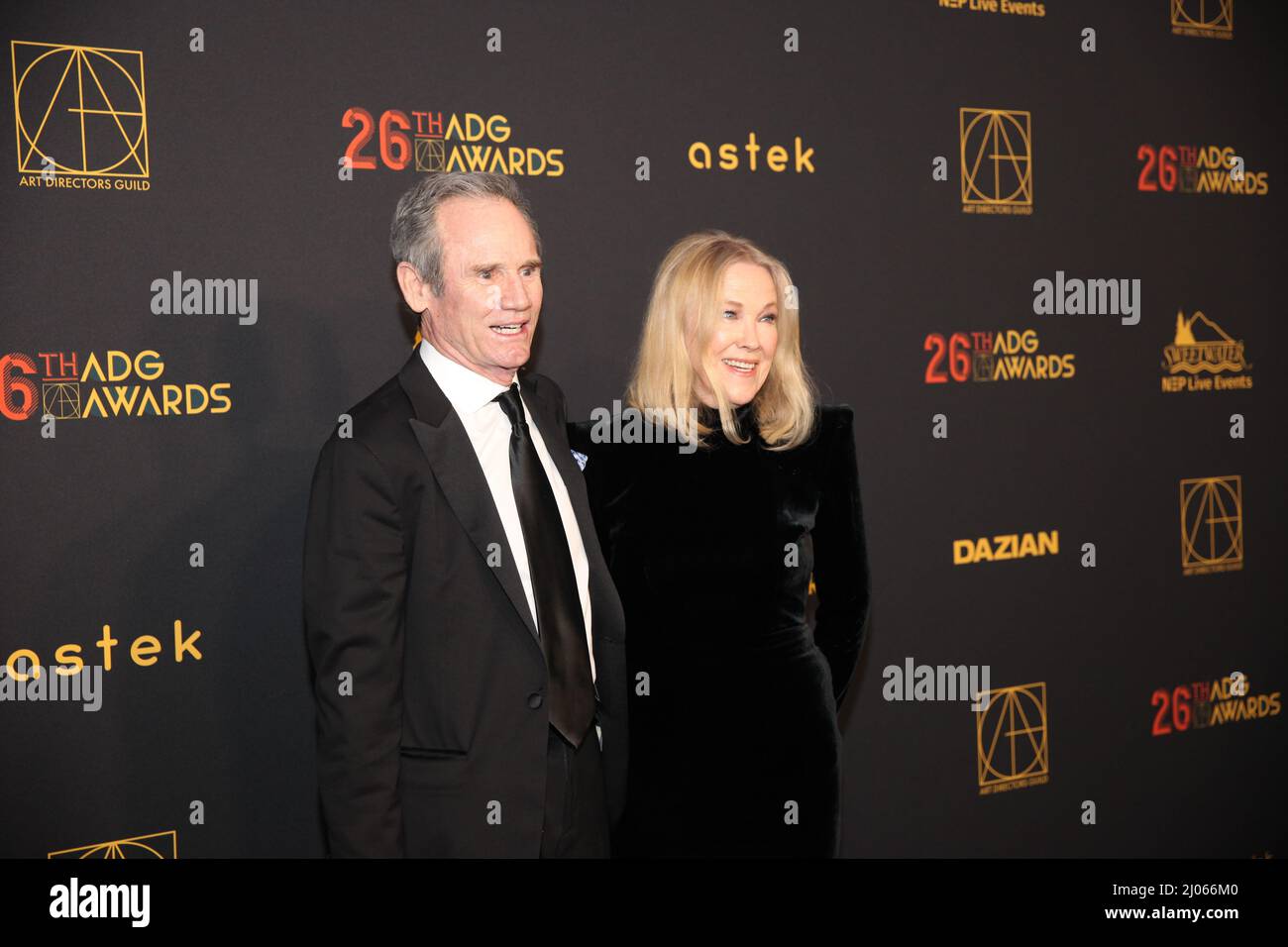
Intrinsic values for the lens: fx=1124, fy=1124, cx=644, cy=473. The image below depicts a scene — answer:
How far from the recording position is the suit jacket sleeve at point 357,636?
1.68 meters

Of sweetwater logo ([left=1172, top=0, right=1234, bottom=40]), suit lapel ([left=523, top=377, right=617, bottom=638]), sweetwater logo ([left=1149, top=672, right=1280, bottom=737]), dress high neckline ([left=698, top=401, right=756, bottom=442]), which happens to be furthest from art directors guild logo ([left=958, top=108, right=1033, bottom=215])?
suit lapel ([left=523, top=377, right=617, bottom=638])

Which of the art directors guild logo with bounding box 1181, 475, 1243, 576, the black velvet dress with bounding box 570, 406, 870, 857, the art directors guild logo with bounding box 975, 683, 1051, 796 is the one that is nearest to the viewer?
the black velvet dress with bounding box 570, 406, 870, 857

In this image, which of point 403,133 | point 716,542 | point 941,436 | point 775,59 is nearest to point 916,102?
point 775,59

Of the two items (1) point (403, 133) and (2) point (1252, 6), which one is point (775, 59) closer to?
(1) point (403, 133)

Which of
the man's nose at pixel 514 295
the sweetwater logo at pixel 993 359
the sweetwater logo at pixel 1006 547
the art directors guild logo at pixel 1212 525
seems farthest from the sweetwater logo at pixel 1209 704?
the man's nose at pixel 514 295

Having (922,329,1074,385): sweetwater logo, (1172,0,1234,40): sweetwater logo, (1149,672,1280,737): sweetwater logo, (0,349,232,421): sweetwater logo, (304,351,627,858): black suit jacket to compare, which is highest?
(1172,0,1234,40): sweetwater logo

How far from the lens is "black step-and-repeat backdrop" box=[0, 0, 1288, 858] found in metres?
2.27

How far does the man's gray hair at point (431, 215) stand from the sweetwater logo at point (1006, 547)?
1.94 meters

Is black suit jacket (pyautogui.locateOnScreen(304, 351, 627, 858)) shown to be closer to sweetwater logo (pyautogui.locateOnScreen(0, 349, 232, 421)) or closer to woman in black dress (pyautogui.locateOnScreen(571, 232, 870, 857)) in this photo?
woman in black dress (pyautogui.locateOnScreen(571, 232, 870, 857))

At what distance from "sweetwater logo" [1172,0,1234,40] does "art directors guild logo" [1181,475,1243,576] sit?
1.40 meters

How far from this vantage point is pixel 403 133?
8.20ft

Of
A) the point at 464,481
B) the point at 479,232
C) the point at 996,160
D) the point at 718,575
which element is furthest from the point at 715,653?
the point at 996,160

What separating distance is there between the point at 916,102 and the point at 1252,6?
1.37 meters

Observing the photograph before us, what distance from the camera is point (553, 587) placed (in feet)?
6.03
